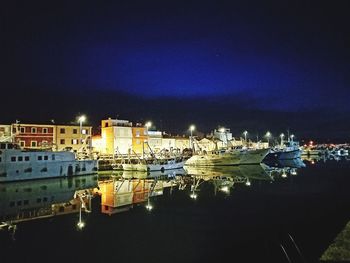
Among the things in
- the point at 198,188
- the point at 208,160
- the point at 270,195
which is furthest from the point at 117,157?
the point at 270,195

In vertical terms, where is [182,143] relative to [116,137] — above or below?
below

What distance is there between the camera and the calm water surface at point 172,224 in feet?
44.6

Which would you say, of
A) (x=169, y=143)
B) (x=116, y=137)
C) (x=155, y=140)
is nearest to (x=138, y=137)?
(x=116, y=137)

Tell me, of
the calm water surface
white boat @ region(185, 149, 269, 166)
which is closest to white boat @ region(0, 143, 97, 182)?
the calm water surface

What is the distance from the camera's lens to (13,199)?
28.3 meters

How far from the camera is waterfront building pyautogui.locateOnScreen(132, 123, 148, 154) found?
75375 mm

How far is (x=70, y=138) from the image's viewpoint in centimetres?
6638

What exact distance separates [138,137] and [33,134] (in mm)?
23355

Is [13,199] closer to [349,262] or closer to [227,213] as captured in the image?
[227,213]

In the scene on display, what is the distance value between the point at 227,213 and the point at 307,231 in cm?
590

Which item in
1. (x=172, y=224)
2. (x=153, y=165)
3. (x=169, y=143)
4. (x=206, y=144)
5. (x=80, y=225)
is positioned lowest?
(x=172, y=224)

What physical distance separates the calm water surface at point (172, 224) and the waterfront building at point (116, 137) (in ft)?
129

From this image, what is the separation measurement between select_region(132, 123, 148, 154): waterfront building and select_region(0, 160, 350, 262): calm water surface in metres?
43.0

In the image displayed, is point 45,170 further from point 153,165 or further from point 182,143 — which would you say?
point 182,143
